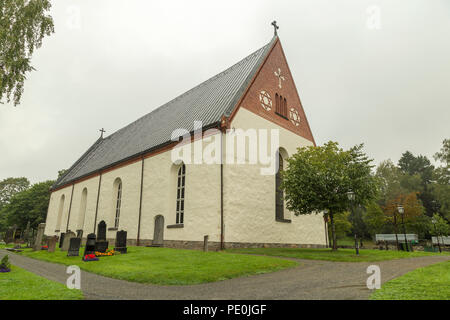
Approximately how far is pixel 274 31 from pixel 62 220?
33.2 m

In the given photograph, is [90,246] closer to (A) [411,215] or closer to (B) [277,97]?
(B) [277,97]

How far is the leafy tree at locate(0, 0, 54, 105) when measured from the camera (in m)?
13.9

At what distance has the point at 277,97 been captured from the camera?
2270 cm

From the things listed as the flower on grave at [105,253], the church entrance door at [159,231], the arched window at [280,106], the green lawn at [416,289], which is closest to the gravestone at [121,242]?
the flower on grave at [105,253]

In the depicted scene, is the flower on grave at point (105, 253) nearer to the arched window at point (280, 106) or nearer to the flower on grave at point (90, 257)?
the flower on grave at point (90, 257)

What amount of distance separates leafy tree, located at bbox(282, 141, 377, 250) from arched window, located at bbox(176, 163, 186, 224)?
718cm

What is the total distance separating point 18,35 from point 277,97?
17.0 m

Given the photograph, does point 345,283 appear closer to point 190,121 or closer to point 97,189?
point 190,121

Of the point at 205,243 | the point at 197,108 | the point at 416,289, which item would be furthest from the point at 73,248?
the point at 416,289

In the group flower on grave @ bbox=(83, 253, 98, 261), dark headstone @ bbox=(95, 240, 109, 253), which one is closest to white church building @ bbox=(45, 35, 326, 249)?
dark headstone @ bbox=(95, 240, 109, 253)

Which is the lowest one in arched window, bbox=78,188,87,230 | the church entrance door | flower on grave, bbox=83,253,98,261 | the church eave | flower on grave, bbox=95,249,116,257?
flower on grave, bbox=83,253,98,261

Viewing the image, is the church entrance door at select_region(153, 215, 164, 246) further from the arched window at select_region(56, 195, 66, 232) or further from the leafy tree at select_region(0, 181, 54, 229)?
the leafy tree at select_region(0, 181, 54, 229)

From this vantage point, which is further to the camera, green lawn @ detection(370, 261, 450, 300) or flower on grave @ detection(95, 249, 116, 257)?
flower on grave @ detection(95, 249, 116, 257)

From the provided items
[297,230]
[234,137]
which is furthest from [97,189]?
[297,230]
